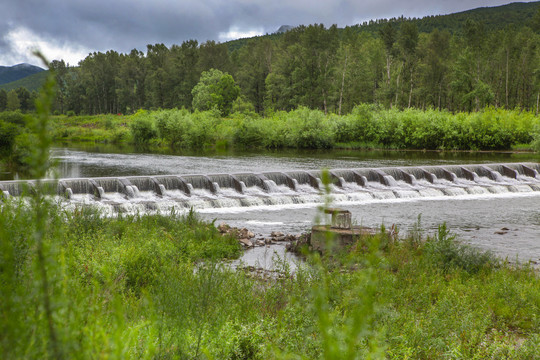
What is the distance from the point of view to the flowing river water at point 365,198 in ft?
44.1

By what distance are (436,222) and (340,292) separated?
936 centimetres

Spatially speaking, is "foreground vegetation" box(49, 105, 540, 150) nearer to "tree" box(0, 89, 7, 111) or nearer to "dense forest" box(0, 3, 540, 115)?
"dense forest" box(0, 3, 540, 115)

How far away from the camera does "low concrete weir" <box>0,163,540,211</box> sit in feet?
54.6

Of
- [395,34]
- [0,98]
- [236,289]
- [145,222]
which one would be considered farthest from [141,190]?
[0,98]

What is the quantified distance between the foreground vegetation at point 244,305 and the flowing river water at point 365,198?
9.40ft

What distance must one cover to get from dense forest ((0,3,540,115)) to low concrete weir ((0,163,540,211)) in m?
39.1

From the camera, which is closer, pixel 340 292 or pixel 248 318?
pixel 248 318

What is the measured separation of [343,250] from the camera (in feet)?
28.4

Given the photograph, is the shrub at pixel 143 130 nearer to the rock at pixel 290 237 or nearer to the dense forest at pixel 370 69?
the dense forest at pixel 370 69

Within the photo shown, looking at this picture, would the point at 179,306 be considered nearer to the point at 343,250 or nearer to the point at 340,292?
the point at 340,292

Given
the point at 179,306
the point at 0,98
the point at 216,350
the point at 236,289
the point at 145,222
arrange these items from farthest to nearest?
1. the point at 0,98
2. the point at 145,222
3. the point at 236,289
4. the point at 179,306
5. the point at 216,350

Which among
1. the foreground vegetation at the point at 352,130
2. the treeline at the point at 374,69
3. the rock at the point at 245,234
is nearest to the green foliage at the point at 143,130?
the foreground vegetation at the point at 352,130

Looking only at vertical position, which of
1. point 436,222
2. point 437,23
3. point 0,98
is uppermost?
point 437,23

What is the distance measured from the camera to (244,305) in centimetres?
530
